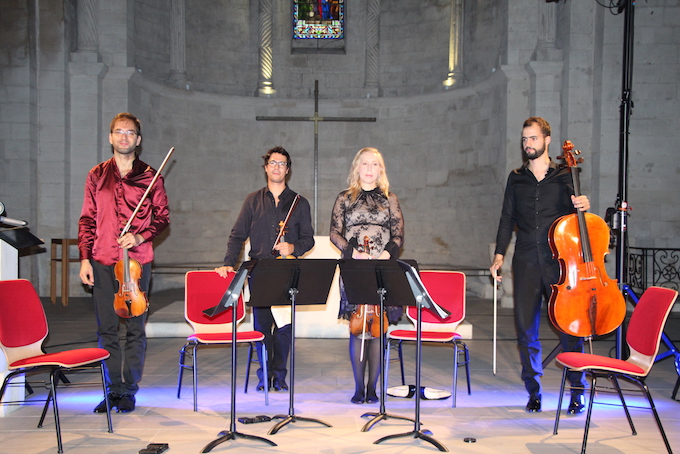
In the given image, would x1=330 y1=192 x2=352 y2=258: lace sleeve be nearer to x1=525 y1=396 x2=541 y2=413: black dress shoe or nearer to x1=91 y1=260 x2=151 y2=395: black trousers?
x1=91 y1=260 x2=151 y2=395: black trousers

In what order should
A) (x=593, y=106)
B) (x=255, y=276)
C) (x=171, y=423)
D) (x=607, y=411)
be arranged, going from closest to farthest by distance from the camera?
(x=255, y=276), (x=171, y=423), (x=607, y=411), (x=593, y=106)

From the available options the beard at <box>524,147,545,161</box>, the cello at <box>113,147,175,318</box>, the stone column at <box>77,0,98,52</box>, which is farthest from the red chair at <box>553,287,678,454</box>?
the stone column at <box>77,0,98,52</box>

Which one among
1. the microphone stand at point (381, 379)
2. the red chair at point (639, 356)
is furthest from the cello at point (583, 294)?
the microphone stand at point (381, 379)

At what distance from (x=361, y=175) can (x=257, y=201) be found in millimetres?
899

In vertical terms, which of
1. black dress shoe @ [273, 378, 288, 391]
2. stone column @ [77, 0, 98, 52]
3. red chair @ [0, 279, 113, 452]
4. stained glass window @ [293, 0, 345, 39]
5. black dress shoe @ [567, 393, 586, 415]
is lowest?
black dress shoe @ [273, 378, 288, 391]

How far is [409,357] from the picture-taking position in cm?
539

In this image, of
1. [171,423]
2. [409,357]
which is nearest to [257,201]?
[171,423]

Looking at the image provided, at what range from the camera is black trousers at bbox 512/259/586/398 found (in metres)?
3.81

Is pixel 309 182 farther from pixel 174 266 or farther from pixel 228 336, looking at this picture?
pixel 228 336

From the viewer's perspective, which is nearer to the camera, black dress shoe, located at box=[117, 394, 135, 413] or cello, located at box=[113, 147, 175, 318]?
cello, located at box=[113, 147, 175, 318]

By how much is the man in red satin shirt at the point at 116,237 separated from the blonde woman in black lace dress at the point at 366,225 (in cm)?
121

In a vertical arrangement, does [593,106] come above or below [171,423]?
above

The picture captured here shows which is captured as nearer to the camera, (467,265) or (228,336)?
(228,336)

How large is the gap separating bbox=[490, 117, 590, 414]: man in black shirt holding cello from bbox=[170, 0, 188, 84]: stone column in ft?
27.7
